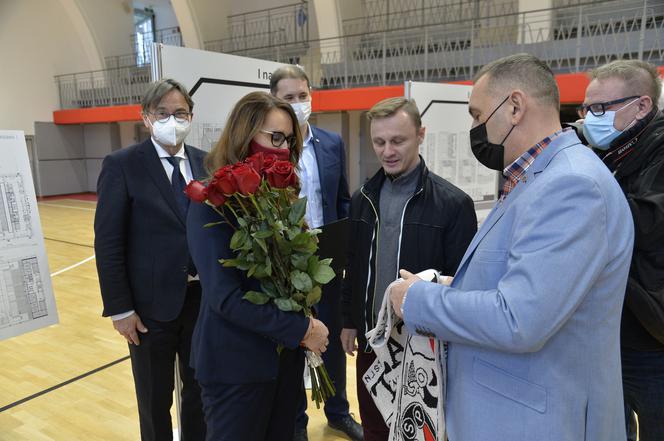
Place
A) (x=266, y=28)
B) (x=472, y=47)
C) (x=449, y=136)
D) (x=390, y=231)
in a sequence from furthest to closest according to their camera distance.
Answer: (x=266, y=28)
(x=472, y=47)
(x=449, y=136)
(x=390, y=231)

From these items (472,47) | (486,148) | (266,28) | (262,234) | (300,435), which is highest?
(266,28)

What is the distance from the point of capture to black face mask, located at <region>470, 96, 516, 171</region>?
109 cm

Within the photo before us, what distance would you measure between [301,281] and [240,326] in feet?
0.74

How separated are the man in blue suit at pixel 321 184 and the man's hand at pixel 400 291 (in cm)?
111

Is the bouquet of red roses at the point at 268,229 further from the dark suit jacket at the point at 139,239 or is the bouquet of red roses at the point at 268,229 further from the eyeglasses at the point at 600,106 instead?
the eyeglasses at the point at 600,106

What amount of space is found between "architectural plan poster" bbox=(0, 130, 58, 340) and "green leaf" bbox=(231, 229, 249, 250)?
67.0 inches

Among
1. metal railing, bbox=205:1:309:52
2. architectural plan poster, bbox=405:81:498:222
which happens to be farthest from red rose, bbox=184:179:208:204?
metal railing, bbox=205:1:309:52

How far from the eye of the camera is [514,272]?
0.91 meters

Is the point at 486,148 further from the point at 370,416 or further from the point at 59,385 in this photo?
the point at 59,385

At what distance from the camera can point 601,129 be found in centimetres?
166

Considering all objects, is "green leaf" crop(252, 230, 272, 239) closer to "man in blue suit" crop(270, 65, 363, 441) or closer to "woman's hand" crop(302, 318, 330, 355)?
"woman's hand" crop(302, 318, 330, 355)

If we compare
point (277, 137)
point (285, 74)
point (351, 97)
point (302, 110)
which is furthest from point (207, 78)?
point (351, 97)

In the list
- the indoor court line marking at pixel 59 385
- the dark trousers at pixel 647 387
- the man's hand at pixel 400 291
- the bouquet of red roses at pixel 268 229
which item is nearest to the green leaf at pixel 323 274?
the bouquet of red roses at pixel 268 229

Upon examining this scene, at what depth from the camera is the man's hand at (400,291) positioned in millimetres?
1129
